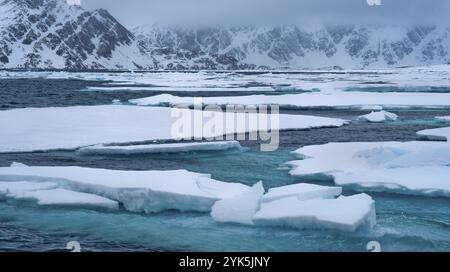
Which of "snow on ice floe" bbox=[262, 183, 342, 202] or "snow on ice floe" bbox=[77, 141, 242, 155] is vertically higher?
"snow on ice floe" bbox=[262, 183, 342, 202]

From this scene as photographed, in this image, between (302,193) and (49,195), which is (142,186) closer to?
(49,195)

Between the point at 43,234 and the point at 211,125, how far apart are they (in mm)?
14410

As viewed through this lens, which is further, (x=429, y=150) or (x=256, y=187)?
(x=429, y=150)

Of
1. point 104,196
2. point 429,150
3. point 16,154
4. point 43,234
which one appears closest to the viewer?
point 43,234

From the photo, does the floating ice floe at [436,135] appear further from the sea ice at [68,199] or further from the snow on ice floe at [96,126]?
the sea ice at [68,199]

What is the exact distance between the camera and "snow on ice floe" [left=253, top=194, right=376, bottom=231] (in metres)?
8.80

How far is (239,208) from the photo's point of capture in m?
9.58

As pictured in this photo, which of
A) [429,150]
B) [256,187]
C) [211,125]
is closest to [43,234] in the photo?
[256,187]

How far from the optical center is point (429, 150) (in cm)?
1477

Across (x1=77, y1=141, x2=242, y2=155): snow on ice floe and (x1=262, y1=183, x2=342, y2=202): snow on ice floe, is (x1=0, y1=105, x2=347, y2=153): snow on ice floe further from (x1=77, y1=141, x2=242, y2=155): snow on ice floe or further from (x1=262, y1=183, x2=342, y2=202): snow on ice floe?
(x1=262, y1=183, x2=342, y2=202): snow on ice floe

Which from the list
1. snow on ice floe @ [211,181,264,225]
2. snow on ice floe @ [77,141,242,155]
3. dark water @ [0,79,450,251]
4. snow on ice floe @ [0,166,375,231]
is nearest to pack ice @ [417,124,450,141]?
snow on ice floe @ [77,141,242,155]

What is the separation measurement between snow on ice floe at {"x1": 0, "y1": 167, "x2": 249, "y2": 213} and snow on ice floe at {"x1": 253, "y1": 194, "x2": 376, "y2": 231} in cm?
138
